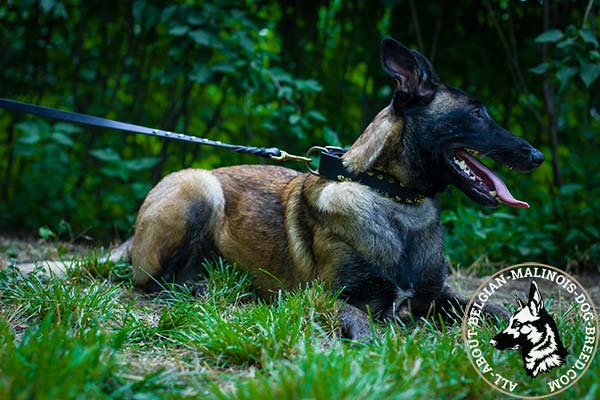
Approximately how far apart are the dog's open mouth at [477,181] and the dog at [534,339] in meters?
0.52

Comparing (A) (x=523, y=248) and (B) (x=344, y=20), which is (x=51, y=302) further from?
(B) (x=344, y=20)

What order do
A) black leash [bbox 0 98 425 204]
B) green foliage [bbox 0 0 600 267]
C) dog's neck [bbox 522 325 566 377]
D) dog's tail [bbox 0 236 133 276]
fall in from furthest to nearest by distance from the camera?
1. green foliage [bbox 0 0 600 267]
2. dog's tail [bbox 0 236 133 276]
3. black leash [bbox 0 98 425 204]
4. dog's neck [bbox 522 325 566 377]

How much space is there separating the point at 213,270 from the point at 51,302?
98cm

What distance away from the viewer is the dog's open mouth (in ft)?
9.79

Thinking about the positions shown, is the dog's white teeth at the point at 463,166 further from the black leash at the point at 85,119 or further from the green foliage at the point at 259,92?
the green foliage at the point at 259,92

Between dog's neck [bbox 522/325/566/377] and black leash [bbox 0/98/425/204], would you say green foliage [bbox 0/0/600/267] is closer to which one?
black leash [bbox 0/98/425/204]

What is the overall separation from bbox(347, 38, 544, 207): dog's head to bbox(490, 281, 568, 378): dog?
2.03 feet

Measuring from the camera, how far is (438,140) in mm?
3020

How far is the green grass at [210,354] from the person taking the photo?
1861mm

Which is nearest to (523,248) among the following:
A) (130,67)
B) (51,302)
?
(51,302)

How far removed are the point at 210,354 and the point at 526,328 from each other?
1.29m

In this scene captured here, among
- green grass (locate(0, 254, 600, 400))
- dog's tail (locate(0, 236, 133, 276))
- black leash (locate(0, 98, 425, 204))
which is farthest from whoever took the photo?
dog's tail (locate(0, 236, 133, 276))

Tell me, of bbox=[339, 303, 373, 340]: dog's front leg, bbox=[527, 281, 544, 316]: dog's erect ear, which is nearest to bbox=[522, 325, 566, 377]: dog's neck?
bbox=[527, 281, 544, 316]: dog's erect ear

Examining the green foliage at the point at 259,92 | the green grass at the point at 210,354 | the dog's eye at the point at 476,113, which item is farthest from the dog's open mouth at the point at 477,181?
the green foliage at the point at 259,92
